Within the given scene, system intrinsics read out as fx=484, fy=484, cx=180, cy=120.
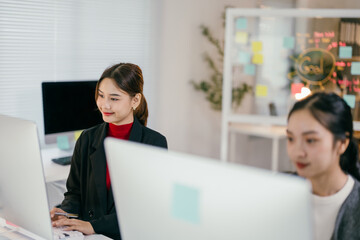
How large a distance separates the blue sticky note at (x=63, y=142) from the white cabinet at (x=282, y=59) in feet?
5.06

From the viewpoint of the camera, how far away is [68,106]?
9.48ft

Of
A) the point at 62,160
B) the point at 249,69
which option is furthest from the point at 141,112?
the point at 249,69

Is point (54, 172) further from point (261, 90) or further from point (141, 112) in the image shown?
point (261, 90)

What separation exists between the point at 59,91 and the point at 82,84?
17 centimetres

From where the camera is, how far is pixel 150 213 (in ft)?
3.46

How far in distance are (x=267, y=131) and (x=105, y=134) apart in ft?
8.13

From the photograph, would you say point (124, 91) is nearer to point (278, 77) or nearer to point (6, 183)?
point (6, 183)

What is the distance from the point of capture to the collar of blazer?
2.01 m

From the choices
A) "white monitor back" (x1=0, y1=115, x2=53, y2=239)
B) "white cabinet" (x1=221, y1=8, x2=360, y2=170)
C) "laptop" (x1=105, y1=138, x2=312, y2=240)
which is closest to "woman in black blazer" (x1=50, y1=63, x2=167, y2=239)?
"white monitor back" (x1=0, y1=115, x2=53, y2=239)

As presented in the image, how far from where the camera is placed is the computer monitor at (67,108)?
280 centimetres

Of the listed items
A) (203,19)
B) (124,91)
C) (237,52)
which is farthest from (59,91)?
(203,19)

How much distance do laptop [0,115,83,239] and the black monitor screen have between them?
128cm

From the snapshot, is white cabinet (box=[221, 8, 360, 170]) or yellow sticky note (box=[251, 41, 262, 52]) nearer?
white cabinet (box=[221, 8, 360, 170])

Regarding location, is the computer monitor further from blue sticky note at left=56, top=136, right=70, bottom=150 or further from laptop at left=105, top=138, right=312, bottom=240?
laptop at left=105, top=138, right=312, bottom=240
